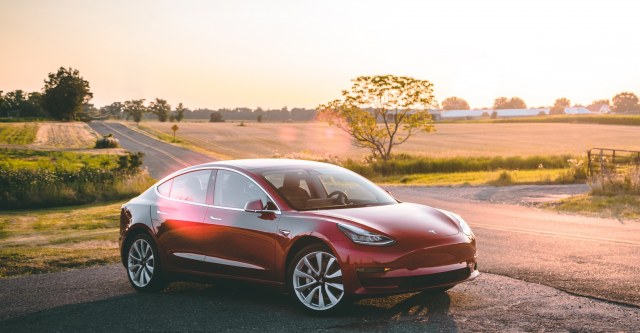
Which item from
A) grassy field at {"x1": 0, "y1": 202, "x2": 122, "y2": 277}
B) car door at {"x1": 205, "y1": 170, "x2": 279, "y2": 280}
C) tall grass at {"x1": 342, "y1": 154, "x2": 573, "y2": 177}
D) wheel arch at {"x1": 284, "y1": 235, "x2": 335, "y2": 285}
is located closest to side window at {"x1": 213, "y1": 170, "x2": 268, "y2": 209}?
car door at {"x1": 205, "y1": 170, "x2": 279, "y2": 280}

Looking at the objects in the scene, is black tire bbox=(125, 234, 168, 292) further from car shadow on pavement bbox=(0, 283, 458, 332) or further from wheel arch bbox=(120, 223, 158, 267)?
car shadow on pavement bbox=(0, 283, 458, 332)

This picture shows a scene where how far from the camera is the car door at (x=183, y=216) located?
841 centimetres

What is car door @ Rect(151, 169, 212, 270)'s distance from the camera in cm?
841

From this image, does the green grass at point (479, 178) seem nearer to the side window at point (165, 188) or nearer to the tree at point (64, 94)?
the side window at point (165, 188)

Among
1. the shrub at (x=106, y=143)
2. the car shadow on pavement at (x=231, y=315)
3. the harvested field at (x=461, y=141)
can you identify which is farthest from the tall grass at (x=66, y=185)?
the shrub at (x=106, y=143)

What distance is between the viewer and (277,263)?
7.52 metres

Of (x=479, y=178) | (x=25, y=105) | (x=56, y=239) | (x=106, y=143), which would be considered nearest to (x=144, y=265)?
(x=56, y=239)

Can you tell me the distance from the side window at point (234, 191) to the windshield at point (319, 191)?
18 cm

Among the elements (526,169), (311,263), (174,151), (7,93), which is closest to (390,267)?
(311,263)

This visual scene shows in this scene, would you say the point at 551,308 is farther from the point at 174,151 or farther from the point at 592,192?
the point at 174,151

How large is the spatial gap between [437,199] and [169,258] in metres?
17.2

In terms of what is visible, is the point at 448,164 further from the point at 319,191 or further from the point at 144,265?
the point at 319,191

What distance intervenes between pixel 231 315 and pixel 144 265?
1.93 metres

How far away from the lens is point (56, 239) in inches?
600
